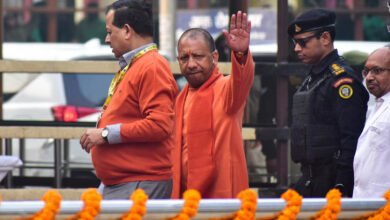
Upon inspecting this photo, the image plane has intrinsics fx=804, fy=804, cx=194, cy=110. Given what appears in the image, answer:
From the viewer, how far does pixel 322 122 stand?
430 cm

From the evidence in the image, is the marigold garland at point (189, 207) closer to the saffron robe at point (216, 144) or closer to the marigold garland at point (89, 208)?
the marigold garland at point (89, 208)

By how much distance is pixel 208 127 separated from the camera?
4207 mm

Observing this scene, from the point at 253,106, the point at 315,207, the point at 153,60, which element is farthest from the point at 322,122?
the point at 253,106

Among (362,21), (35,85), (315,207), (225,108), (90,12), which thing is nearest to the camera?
(315,207)

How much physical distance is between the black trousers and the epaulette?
49cm

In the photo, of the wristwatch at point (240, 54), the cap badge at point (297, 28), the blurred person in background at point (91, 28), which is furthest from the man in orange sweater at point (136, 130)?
the blurred person in background at point (91, 28)

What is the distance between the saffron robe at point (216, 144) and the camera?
4.14 m

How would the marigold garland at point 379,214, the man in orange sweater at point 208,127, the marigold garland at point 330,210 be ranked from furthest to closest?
the man in orange sweater at point 208,127 < the marigold garland at point 379,214 < the marigold garland at point 330,210

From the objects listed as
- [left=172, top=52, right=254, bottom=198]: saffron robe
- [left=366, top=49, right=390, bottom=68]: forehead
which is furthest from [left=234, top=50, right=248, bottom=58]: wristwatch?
[left=366, top=49, right=390, bottom=68]: forehead

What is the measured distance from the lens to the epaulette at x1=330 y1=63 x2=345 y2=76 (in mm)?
4293

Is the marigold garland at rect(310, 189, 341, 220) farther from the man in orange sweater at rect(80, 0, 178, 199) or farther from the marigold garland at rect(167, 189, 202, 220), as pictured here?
the man in orange sweater at rect(80, 0, 178, 199)

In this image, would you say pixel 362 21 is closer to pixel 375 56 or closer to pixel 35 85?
pixel 35 85

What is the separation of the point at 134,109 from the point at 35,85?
8.35 meters

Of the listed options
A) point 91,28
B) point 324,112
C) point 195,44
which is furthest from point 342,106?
point 91,28
